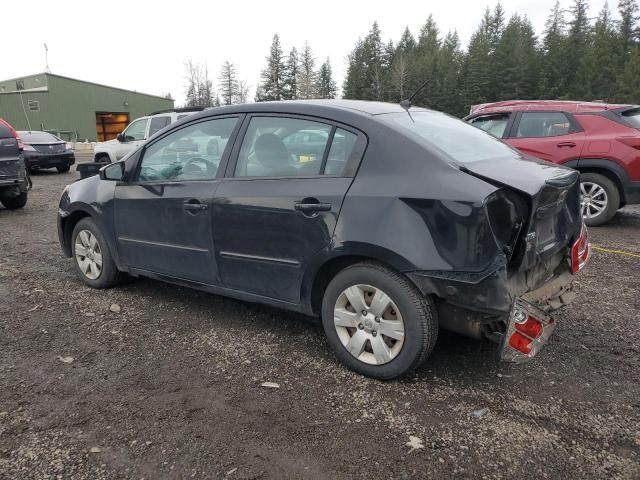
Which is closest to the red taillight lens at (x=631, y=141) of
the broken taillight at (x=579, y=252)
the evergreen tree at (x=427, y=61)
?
the broken taillight at (x=579, y=252)

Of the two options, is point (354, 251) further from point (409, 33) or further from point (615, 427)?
point (409, 33)

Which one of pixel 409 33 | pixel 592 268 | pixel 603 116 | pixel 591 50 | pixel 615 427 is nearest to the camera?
pixel 615 427

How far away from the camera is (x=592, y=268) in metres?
5.22

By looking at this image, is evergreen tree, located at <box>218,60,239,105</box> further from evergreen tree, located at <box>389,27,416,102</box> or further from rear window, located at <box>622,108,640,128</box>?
rear window, located at <box>622,108,640,128</box>

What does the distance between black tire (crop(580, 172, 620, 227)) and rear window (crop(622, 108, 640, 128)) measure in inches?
31.0

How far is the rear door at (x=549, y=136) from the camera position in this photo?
23.7 feet

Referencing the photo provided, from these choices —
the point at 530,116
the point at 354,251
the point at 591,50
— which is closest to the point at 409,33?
the point at 591,50

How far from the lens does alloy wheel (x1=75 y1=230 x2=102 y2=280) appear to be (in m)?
4.57

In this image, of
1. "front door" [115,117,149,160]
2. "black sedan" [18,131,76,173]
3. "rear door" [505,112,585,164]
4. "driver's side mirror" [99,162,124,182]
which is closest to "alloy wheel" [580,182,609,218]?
"rear door" [505,112,585,164]

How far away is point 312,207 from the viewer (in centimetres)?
303

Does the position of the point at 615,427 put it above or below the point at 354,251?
below

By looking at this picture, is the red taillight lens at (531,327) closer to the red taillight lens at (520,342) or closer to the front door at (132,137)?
the red taillight lens at (520,342)

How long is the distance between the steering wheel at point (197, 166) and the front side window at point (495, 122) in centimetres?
539

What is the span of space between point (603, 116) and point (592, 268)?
9.73 feet
